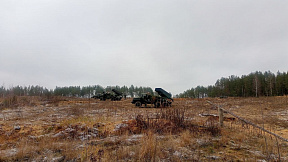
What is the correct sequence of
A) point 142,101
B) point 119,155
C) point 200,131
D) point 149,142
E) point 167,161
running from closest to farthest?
point 167,161 → point 119,155 → point 149,142 → point 200,131 → point 142,101

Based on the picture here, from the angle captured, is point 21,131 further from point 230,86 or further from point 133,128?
point 230,86

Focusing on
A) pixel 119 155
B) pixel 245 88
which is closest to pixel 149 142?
pixel 119 155

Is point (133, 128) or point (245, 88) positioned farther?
point (245, 88)

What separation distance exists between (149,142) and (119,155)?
0.85m

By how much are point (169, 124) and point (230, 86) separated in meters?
65.2

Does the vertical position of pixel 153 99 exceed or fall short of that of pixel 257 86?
it falls short

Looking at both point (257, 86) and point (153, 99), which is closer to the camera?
point (153, 99)

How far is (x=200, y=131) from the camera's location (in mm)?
5848

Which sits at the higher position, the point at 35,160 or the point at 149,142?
the point at 149,142

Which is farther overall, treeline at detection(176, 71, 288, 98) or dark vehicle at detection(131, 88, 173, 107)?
treeline at detection(176, 71, 288, 98)

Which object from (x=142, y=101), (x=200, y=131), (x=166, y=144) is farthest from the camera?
(x=142, y=101)

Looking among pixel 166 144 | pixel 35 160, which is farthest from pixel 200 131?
pixel 35 160

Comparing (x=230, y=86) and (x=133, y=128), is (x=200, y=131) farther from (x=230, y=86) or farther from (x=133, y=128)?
(x=230, y=86)

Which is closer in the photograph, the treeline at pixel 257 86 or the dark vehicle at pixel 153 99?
the dark vehicle at pixel 153 99
